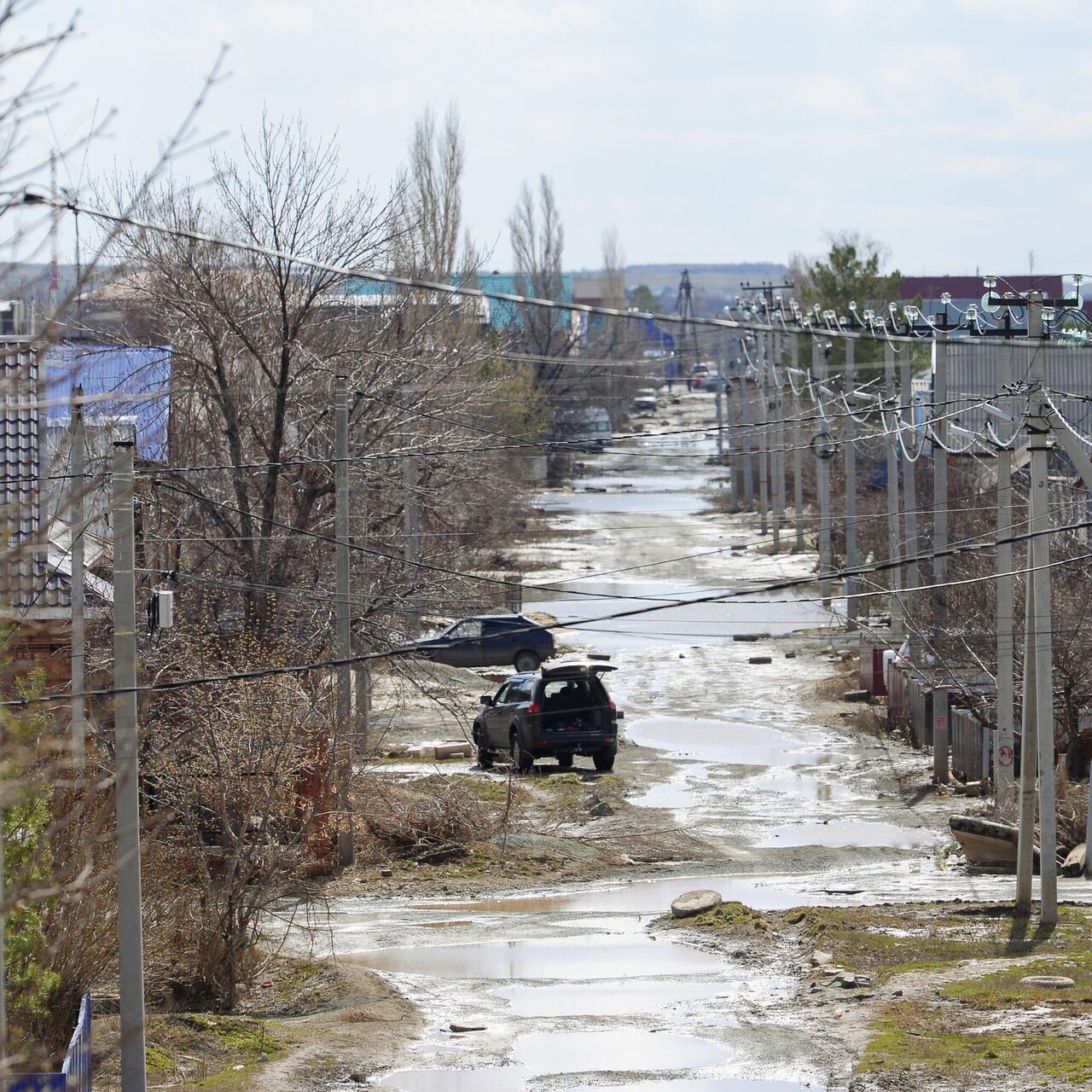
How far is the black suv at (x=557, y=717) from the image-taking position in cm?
2511

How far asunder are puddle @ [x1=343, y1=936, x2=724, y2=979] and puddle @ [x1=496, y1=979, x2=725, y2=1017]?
0.41m

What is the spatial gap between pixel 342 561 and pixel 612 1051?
8653 millimetres

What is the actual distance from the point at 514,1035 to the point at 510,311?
66.3 meters

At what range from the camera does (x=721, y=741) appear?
29094 millimetres

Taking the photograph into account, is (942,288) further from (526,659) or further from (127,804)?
(127,804)

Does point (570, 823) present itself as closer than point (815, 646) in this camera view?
Yes

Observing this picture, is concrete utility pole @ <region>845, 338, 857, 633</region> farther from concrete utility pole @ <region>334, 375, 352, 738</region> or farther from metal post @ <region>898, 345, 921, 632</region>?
concrete utility pole @ <region>334, 375, 352, 738</region>

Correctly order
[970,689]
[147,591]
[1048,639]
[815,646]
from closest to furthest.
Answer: [1048,639] → [147,591] → [970,689] → [815,646]

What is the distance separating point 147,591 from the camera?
21688 millimetres

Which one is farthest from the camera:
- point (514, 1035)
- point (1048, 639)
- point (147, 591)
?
point (147, 591)

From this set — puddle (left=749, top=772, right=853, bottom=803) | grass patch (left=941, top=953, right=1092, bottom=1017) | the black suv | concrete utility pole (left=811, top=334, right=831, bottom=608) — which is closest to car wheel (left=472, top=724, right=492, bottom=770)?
the black suv

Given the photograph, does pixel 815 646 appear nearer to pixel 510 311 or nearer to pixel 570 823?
pixel 570 823

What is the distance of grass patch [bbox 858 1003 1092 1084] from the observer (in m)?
11.8

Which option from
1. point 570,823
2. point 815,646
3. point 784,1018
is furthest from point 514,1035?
point 815,646
